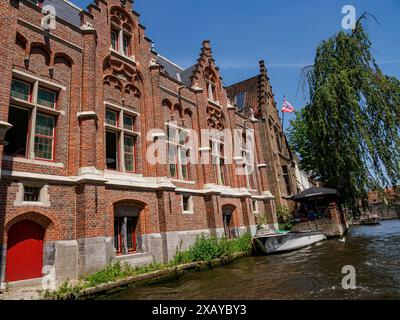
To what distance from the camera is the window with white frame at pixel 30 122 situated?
9.08 meters

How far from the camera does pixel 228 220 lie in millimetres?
18734

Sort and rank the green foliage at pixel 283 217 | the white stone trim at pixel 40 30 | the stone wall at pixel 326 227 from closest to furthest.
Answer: the white stone trim at pixel 40 30, the stone wall at pixel 326 227, the green foliage at pixel 283 217

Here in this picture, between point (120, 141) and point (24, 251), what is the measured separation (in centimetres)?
572

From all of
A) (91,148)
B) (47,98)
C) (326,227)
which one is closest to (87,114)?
(91,148)

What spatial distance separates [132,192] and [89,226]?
2.74m

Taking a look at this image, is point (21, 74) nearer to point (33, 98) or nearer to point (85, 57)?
point (33, 98)

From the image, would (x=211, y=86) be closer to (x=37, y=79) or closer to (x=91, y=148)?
(x=91, y=148)

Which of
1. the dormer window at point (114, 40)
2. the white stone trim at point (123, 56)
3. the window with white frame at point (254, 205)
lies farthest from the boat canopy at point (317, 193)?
the dormer window at point (114, 40)

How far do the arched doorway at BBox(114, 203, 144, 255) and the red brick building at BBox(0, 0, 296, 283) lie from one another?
0.04 m

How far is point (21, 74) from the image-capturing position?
9.15 meters

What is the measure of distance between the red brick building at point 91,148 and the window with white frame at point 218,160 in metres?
0.70

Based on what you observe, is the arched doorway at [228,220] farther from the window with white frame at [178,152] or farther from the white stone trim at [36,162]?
the white stone trim at [36,162]

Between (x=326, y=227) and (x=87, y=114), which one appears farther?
(x=326, y=227)

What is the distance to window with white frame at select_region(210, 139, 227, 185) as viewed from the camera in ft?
60.7
